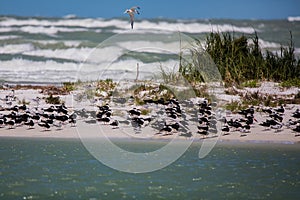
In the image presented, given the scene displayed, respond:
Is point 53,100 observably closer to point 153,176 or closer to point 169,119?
point 169,119

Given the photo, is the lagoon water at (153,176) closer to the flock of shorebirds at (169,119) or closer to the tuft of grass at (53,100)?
the flock of shorebirds at (169,119)

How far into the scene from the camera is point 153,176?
9.01m

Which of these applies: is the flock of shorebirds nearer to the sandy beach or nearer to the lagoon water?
the sandy beach

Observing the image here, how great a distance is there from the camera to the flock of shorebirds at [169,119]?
543 inches

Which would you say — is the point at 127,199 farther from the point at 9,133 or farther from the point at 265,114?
the point at 265,114

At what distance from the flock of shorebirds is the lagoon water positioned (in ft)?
6.46

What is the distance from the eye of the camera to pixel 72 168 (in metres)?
9.42

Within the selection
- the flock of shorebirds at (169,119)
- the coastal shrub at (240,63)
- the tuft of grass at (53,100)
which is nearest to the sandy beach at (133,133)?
the flock of shorebirds at (169,119)

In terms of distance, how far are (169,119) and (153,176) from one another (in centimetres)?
577

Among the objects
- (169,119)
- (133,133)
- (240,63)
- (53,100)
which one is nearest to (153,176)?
(133,133)

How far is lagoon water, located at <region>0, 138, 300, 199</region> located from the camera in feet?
25.5

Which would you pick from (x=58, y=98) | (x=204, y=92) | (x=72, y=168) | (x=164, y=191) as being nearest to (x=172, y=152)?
(x=72, y=168)

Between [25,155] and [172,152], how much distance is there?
267 centimetres

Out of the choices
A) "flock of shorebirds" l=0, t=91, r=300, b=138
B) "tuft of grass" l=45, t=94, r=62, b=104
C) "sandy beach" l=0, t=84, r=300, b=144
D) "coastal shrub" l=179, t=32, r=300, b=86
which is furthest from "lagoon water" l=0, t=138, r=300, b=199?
"coastal shrub" l=179, t=32, r=300, b=86
